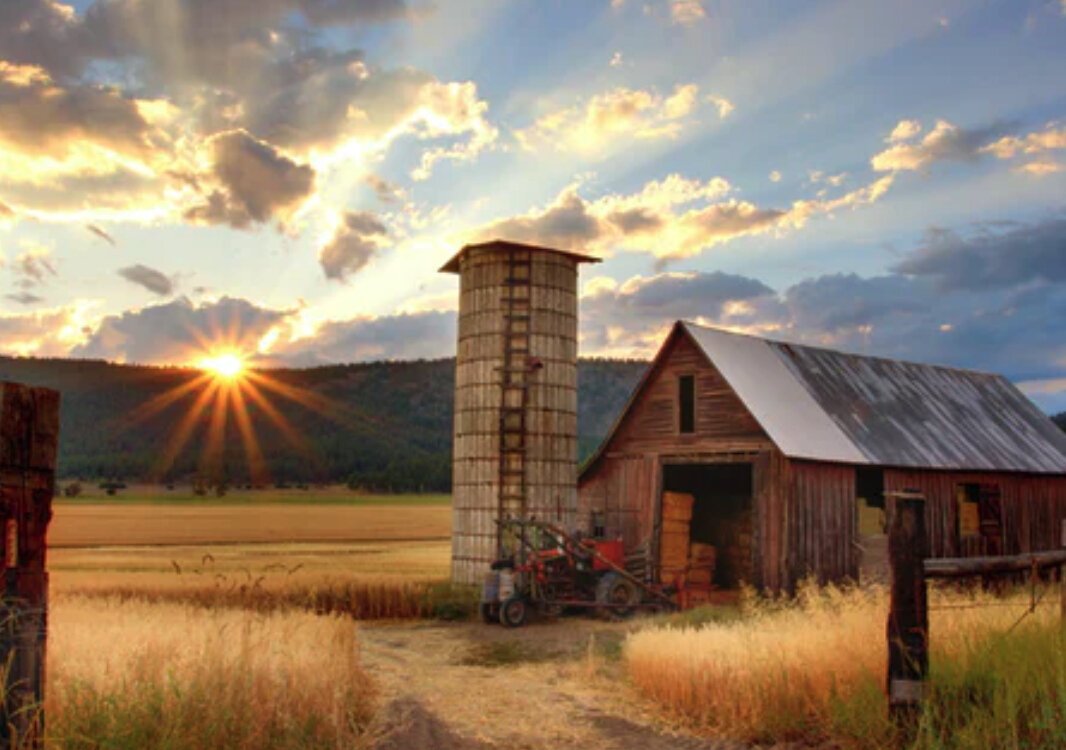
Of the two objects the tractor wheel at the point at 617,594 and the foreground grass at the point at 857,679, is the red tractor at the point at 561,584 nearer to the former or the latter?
the tractor wheel at the point at 617,594

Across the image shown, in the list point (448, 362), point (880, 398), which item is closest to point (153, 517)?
point (880, 398)

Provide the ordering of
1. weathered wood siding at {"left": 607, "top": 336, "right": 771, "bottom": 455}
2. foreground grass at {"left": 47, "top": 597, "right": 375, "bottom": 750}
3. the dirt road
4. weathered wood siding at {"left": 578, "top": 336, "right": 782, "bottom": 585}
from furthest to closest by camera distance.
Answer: weathered wood siding at {"left": 607, "top": 336, "right": 771, "bottom": 455}
weathered wood siding at {"left": 578, "top": 336, "right": 782, "bottom": 585}
the dirt road
foreground grass at {"left": 47, "top": 597, "right": 375, "bottom": 750}

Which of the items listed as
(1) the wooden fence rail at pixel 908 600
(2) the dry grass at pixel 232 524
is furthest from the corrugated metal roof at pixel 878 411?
(2) the dry grass at pixel 232 524

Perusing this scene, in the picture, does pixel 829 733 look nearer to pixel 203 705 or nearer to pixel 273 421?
pixel 203 705

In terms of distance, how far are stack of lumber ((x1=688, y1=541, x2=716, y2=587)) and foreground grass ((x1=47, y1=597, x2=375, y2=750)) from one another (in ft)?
50.4

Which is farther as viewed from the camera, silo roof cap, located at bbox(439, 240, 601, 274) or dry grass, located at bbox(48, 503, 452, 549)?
dry grass, located at bbox(48, 503, 452, 549)

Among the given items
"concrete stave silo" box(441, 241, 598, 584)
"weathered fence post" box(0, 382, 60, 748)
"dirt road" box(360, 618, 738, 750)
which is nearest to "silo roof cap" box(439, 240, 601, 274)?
"concrete stave silo" box(441, 241, 598, 584)

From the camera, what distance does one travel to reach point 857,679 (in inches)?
406

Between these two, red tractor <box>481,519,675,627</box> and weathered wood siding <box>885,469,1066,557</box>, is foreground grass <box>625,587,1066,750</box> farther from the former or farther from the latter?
weathered wood siding <box>885,469,1066,557</box>

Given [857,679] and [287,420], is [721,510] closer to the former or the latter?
[857,679]

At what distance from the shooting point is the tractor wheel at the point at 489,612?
74.3ft

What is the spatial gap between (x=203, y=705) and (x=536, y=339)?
64.6 ft

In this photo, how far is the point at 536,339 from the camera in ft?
90.9

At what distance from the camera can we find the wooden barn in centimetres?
2341
